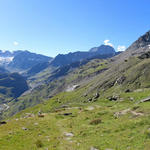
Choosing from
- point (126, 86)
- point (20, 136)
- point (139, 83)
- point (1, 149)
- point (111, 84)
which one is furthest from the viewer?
point (111, 84)

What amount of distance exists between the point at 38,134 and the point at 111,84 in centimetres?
10630

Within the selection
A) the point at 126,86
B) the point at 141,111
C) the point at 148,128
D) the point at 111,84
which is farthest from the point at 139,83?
the point at 148,128

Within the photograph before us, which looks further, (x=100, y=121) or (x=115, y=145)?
(x=100, y=121)

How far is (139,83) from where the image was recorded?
328 feet

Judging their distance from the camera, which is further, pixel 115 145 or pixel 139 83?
pixel 139 83

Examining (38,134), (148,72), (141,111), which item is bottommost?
(38,134)

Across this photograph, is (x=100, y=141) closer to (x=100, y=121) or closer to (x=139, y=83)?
(x=100, y=121)

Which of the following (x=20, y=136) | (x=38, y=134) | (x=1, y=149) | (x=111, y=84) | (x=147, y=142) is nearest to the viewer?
(x=147, y=142)

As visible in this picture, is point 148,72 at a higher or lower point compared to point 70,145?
higher

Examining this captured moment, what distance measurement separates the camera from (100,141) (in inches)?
927

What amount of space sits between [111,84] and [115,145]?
4409 inches

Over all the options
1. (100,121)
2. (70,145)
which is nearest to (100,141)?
(70,145)

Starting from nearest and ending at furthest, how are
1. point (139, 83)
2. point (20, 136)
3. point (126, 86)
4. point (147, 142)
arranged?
point (147, 142) < point (20, 136) < point (139, 83) < point (126, 86)

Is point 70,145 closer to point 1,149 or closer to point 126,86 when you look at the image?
point 1,149
